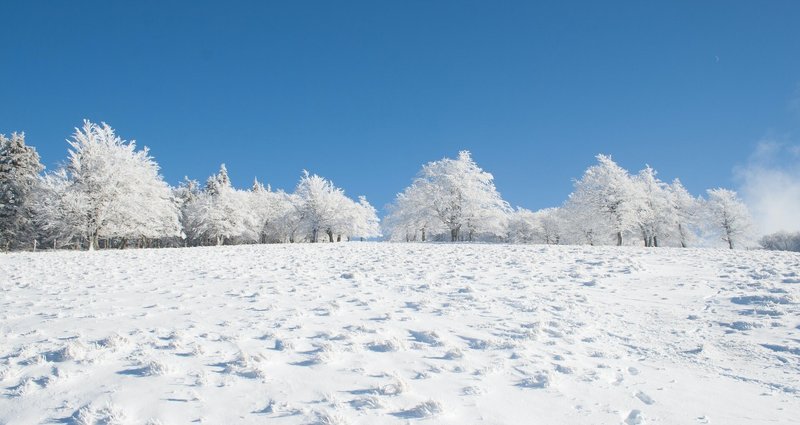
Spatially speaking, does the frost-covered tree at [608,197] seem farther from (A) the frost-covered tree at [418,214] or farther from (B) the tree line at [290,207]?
(A) the frost-covered tree at [418,214]

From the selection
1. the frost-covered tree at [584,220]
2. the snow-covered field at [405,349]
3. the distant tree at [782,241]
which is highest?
the frost-covered tree at [584,220]

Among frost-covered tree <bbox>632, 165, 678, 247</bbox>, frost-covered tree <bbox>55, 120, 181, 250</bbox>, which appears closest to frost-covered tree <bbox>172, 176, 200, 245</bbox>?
frost-covered tree <bbox>55, 120, 181, 250</bbox>

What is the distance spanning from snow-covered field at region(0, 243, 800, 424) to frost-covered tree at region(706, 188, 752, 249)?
5035cm

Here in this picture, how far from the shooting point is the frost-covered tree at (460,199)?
45750 millimetres

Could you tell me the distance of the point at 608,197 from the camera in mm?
41688

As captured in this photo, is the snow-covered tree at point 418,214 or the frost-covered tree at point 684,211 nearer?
the snow-covered tree at point 418,214

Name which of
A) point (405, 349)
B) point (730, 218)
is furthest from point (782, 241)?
point (405, 349)

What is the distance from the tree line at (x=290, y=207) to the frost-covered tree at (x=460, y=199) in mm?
119

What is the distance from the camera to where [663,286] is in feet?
42.3

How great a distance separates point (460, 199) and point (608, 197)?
14.8 meters

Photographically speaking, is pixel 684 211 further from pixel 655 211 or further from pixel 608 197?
pixel 608 197

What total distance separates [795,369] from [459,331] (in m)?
5.44

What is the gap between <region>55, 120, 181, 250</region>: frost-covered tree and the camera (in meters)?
31.0

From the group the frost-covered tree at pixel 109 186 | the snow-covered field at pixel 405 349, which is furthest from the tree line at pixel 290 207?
the snow-covered field at pixel 405 349
